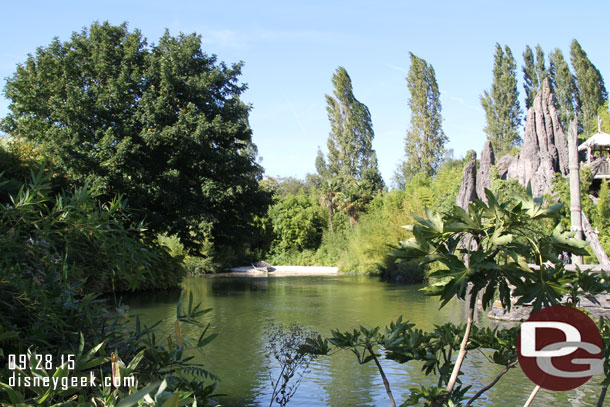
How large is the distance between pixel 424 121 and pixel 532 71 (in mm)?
8486

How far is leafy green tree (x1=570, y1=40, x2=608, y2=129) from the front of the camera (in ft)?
118

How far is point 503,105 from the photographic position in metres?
38.3

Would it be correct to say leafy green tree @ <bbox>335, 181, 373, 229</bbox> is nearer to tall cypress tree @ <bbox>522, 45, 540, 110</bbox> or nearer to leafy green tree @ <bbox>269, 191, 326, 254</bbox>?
leafy green tree @ <bbox>269, 191, 326, 254</bbox>

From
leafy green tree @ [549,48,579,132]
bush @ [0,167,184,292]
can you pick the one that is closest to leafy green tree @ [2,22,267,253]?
bush @ [0,167,184,292]

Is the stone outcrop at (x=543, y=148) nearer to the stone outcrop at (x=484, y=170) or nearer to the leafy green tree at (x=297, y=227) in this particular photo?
the stone outcrop at (x=484, y=170)

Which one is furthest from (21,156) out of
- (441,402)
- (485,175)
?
(485,175)

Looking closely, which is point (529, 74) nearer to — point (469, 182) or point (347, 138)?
point (347, 138)

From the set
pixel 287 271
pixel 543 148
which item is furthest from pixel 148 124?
pixel 287 271

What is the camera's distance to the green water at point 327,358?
6344 mm

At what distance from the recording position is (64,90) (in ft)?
59.2

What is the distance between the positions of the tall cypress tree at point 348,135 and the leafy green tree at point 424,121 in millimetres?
3492

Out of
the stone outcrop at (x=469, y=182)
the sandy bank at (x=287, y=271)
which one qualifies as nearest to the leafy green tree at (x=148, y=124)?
the stone outcrop at (x=469, y=182)

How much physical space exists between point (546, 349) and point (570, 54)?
41165 millimetres

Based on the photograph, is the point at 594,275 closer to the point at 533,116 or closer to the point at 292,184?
the point at 533,116
